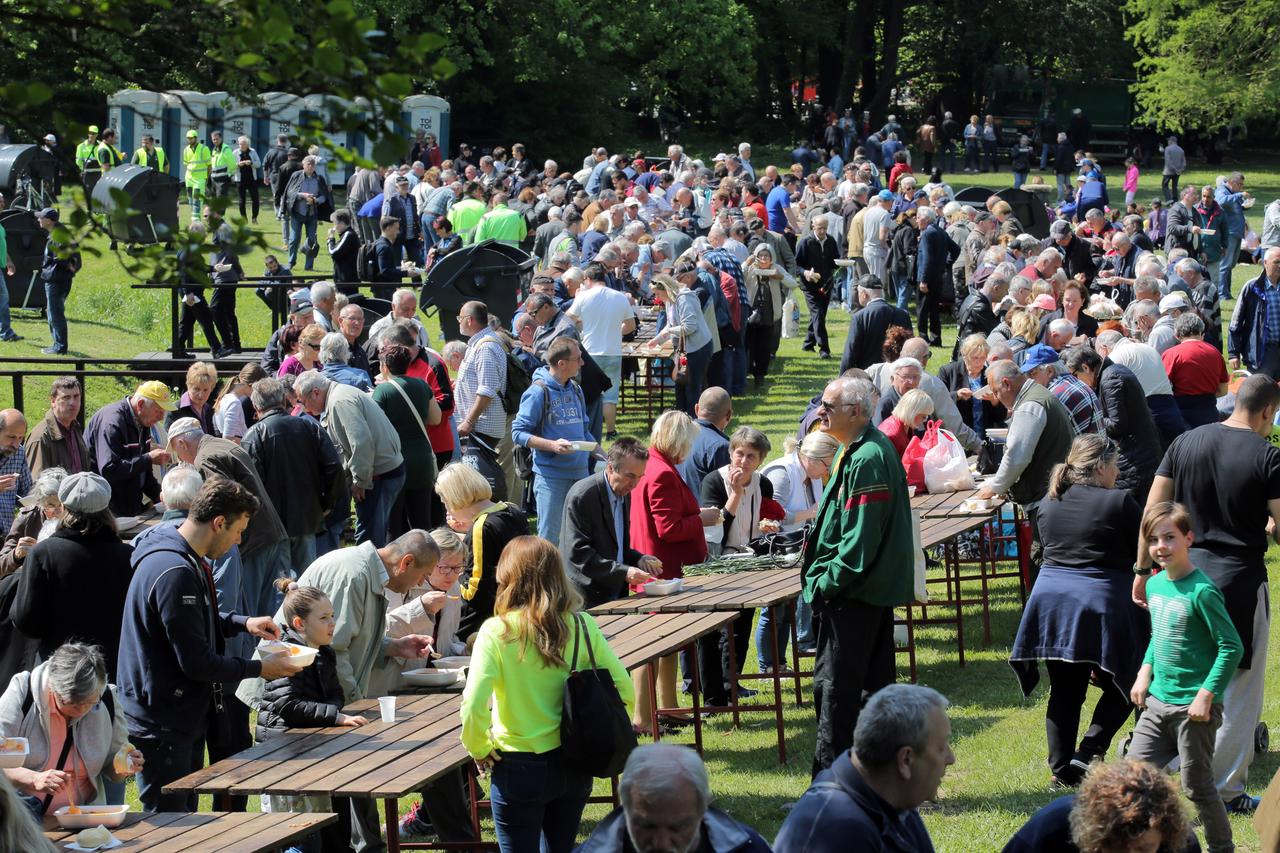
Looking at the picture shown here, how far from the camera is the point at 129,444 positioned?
35.1 ft

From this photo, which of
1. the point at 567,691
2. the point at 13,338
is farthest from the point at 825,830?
the point at 13,338

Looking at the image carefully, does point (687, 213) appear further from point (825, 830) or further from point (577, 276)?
point (825, 830)

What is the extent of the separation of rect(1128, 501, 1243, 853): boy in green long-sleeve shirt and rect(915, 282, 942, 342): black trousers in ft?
42.5

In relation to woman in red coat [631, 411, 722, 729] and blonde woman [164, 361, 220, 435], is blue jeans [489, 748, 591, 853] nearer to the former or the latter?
woman in red coat [631, 411, 722, 729]

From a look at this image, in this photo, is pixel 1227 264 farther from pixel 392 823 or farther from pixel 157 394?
pixel 392 823

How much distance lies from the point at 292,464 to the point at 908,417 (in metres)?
3.81

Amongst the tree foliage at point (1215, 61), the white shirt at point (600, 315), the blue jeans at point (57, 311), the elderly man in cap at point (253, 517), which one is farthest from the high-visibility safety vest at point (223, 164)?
the tree foliage at point (1215, 61)

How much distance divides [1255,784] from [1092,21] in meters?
43.5

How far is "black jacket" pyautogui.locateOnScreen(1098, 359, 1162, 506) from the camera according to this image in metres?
10.5

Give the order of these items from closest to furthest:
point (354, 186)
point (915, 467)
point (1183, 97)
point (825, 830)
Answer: point (825, 830), point (915, 467), point (354, 186), point (1183, 97)

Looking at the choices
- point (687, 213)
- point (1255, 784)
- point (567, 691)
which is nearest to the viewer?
point (567, 691)

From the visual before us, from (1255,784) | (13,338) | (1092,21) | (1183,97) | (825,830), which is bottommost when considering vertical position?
(1255,784)

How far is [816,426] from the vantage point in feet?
34.8

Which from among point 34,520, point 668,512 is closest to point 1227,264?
point 668,512
